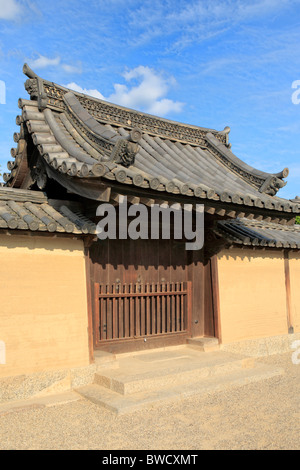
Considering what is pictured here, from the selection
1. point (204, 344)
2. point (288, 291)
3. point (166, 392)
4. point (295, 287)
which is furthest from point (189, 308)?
point (295, 287)

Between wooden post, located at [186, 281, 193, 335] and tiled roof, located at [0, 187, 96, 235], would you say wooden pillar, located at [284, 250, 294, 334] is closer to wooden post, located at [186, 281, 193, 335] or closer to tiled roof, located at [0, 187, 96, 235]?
wooden post, located at [186, 281, 193, 335]

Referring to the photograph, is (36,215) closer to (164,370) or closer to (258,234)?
(164,370)

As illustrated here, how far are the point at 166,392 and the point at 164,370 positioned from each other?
0.56 meters

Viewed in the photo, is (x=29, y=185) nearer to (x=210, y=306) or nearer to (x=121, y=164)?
(x=121, y=164)

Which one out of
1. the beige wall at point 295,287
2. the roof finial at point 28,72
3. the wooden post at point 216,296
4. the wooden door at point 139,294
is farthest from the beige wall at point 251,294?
the roof finial at point 28,72

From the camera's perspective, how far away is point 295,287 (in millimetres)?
10141

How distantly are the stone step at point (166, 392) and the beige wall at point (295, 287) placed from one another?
3461 millimetres

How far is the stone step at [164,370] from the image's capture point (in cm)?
554

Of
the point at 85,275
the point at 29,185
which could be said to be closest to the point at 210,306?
the point at 85,275

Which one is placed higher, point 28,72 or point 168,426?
point 28,72

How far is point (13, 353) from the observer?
17.4 ft

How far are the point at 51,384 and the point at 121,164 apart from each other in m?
3.12

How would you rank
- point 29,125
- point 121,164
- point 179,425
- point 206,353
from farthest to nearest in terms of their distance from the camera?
point 206,353
point 29,125
point 121,164
point 179,425
